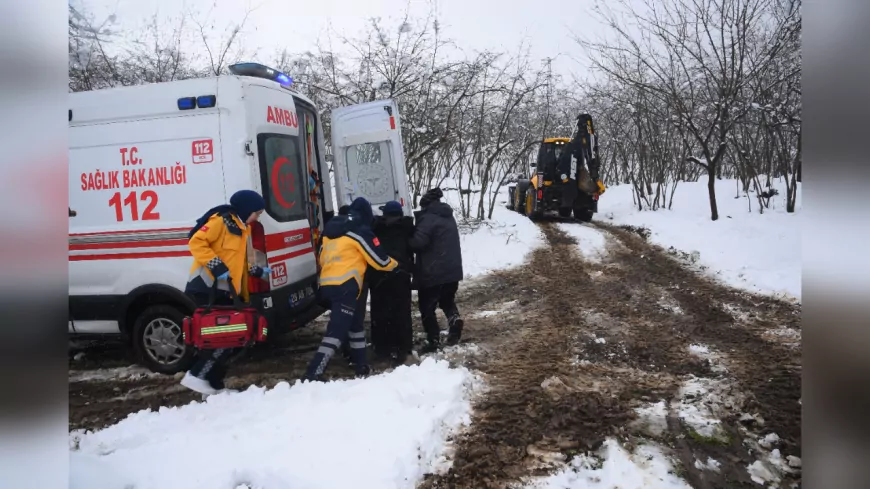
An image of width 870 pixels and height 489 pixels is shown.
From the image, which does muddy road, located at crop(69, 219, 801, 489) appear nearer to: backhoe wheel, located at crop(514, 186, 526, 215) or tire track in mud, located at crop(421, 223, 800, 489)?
tire track in mud, located at crop(421, 223, 800, 489)

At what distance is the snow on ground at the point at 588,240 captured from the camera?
10.4 metres

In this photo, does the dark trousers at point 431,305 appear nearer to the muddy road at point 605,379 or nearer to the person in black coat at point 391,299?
the person in black coat at point 391,299

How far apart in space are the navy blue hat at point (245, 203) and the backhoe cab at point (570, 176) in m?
13.4

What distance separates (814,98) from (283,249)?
13.6ft

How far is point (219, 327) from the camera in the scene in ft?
12.7

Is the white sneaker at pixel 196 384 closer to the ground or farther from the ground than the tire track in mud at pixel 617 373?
farther from the ground

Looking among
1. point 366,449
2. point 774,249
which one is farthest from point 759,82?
point 366,449

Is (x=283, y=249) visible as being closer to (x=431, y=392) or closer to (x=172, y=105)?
(x=172, y=105)

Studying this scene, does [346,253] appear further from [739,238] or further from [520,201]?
[520,201]

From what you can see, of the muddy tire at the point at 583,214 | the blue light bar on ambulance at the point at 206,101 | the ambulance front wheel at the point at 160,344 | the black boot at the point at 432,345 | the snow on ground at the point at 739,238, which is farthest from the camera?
the muddy tire at the point at 583,214

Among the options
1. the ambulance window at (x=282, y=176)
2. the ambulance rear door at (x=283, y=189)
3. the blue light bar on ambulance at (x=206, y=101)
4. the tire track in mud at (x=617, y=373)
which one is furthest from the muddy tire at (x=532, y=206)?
the blue light bar on ambulance at (x=206, y=101)

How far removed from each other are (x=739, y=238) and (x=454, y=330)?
7.51 metres

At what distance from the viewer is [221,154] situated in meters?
4.22

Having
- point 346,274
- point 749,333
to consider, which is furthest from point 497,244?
point 346,274
